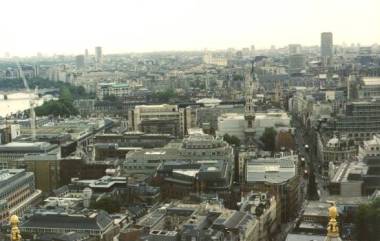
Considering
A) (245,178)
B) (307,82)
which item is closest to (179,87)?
(307,82)

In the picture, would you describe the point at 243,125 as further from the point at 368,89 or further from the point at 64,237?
the point at 64,237

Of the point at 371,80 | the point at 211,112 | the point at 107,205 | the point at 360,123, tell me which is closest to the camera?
the point at 107,205

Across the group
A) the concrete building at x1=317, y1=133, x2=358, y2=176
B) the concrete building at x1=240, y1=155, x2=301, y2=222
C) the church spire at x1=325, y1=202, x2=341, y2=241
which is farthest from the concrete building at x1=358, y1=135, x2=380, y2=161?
the church spire at x1=325, y1=202, x2=341, y2=241

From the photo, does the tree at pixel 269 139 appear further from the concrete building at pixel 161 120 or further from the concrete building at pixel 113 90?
the concrete building at pixel 113 90

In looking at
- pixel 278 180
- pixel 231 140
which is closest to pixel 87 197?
pixel 278 180

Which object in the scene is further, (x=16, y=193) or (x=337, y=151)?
(x=337, y=151)

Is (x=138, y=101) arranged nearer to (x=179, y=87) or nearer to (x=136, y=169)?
(x=179, y=87)
